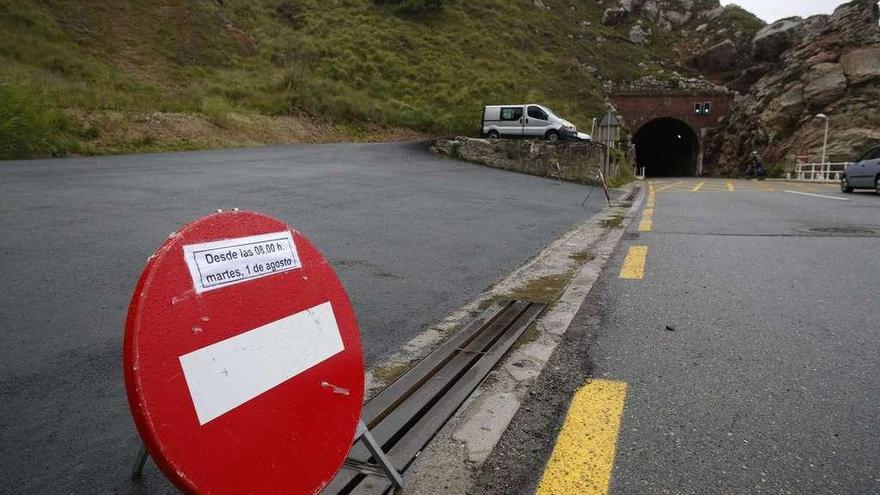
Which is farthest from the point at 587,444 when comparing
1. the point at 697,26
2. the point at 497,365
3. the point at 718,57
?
the point at 697,26

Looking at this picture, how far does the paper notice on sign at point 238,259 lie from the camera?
150 centimetres

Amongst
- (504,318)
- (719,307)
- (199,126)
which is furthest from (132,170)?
(719,307)

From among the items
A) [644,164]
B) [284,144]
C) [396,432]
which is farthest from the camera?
[644,164]

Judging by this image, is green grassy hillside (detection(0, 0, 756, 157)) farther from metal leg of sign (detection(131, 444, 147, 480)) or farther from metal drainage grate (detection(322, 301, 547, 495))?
metal leg of sign (detection(131, 444, 147, 480))

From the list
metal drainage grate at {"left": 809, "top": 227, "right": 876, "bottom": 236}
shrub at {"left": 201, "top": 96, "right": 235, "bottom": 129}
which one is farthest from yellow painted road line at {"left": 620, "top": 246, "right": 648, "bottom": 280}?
shrub at {"left": 201, "top": 96, "right": 235, "bottom": 129}

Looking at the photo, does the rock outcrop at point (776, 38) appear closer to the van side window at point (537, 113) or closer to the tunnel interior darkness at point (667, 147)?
the tunnel interior darkness at point (667, 147)

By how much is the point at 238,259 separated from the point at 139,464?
36.6 inches

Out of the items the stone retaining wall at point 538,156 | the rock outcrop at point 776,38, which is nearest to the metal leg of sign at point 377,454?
the stone retaining wall at point 538,156

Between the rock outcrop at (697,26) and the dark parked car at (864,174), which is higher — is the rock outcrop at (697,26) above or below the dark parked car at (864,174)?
above

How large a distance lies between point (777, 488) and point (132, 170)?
41.2 ft

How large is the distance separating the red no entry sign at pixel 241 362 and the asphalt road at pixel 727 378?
2.29 feet

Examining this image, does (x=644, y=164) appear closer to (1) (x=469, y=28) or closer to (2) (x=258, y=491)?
(1) (x=469, y=28)

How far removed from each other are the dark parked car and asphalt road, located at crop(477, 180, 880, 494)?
1315cm

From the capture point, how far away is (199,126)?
19.9 meters
